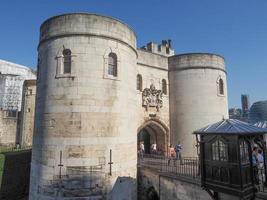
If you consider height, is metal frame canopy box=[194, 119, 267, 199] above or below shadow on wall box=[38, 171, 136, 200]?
above

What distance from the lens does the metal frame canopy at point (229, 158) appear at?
756 centimetres

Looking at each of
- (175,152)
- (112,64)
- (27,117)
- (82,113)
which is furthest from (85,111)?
(27,117)

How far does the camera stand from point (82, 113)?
38.9 feet

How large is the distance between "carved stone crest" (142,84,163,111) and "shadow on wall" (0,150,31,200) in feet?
39.9

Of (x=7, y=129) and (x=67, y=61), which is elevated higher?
(x=67, y=61)

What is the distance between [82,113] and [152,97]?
7636 millimetres

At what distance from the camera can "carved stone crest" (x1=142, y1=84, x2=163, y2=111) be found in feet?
58.3

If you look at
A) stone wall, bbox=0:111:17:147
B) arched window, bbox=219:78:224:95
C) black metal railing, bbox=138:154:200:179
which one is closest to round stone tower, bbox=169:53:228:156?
arched window, bbox=219:78:224:95

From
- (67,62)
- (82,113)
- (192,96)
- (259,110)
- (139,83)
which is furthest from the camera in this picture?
(259,110)

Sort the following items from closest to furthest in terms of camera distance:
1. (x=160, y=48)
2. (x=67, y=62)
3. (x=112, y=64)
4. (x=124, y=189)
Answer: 1. (x=67, y=62)
2. (x=124, y=189)
3. (x=112, y=64)
4. (x=160, y=48)

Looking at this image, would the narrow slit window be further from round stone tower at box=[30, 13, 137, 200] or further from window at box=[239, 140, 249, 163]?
window at box=[239, 140, 249, 163]

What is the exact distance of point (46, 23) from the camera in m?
13.3

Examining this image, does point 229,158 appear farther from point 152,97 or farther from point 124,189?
point 152,97

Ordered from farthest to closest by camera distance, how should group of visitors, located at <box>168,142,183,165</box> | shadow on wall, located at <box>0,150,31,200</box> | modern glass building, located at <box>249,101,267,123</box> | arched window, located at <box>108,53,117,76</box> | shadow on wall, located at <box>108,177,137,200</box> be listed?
modern glass building, located at <box>249,101,267,123</box> < shadow on wall, located at <box>0,150,31,200</box> < group of visitors, located at <box>168,142,183,165</box> < arched window, located at <box>108,53,117,76</box> < shadow on wall, located at <box>108,177,137,200</box>
